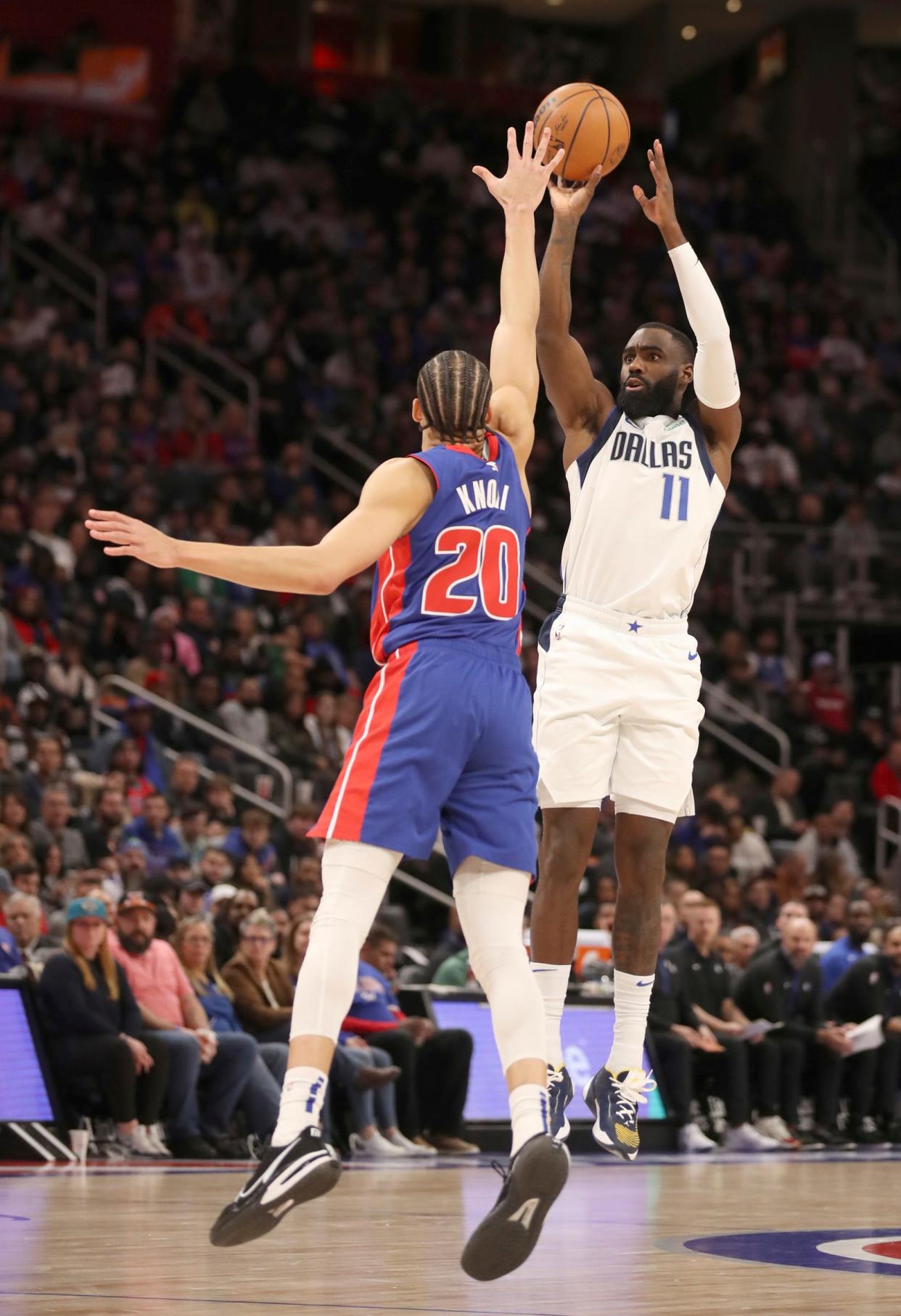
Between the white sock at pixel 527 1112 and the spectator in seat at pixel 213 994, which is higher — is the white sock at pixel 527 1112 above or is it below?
above

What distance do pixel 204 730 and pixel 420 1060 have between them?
4176mm

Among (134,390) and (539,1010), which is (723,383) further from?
(134,390)

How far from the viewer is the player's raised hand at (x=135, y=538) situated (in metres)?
4.82

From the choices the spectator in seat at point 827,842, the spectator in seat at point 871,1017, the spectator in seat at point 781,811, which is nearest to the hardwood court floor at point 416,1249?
the spectator in seat at point 871,1017

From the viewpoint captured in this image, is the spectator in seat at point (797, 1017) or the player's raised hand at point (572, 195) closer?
the player's raised hand at point (572, 195)

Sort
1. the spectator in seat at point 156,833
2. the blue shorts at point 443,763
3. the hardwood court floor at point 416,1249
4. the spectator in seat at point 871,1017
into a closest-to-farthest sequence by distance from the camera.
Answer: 1. the blue shorts at point 443,763
2. the hardwood court floor at point 416,1249
3. the spectator in seat at point 156,833
4. the spectator in seat at point 871,1017

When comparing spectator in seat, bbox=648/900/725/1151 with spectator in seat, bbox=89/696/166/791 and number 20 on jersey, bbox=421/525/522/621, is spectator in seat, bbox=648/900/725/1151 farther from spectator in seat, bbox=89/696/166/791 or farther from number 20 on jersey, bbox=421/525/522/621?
number 20 on jersey, bbox=421/525/522/621

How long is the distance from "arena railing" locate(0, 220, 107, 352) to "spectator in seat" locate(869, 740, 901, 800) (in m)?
8.54

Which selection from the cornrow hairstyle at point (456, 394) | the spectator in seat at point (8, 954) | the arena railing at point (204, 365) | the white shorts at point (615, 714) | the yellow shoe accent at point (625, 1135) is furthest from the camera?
the arena railing at point (204, 365)

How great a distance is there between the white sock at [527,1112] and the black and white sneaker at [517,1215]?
A: 0.08 metres

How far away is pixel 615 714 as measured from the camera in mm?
6492

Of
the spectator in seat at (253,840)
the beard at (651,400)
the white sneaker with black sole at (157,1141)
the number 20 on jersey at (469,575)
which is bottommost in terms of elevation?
the white sneaker with black sole at (157,1141)

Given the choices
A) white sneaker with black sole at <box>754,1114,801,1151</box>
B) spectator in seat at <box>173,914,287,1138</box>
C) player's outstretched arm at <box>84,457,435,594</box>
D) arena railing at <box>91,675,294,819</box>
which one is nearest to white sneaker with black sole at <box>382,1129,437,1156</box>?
spectator in seat at <box>173,914,287,1138</box>

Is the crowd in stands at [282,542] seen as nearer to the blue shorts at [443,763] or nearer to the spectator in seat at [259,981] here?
the spectator in seat at [259,981]
